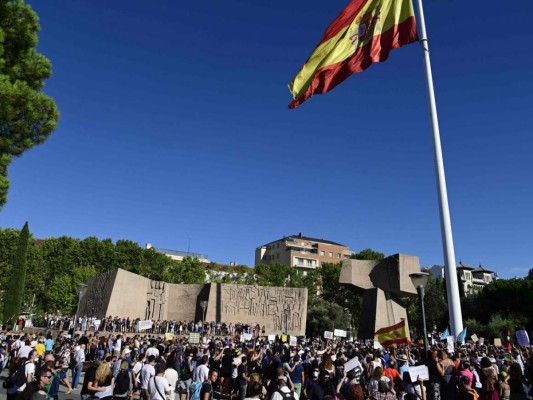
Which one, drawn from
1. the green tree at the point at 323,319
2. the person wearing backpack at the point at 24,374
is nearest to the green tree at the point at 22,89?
the person wearing backpack at the point at 24,374

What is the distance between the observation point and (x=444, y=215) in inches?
476

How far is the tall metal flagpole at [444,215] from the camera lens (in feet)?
38.5

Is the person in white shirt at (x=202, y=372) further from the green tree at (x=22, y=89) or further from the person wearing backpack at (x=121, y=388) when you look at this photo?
the green tree at (x=22, y=89)

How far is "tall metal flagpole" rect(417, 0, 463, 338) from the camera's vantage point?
462 inches

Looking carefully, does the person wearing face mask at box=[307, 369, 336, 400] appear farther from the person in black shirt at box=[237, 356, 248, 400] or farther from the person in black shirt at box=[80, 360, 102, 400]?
the person in black shirt at box=[80, 360, 102, 400]

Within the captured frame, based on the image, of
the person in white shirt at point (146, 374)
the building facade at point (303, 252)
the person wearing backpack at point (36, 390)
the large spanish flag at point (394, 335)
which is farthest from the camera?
the building facade at point (303, 252)

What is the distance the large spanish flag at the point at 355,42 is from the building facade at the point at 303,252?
89.0 m

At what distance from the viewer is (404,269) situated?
34531mm

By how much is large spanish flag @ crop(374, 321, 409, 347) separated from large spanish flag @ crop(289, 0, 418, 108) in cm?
767

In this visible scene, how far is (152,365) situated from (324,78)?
32.2 feet

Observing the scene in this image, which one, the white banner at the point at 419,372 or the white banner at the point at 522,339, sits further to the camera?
the white banner at the point at 522,339

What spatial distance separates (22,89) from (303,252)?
315 ft

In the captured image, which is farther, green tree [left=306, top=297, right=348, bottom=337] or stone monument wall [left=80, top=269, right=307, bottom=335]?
green tree [left=306, top=297, right=348, bottom=337]

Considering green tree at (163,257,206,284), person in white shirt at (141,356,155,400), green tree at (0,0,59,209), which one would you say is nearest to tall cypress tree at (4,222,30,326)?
green tree at (163,257,206,284)
